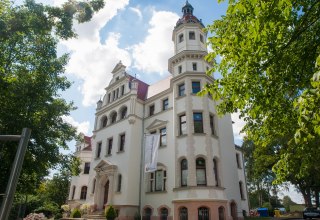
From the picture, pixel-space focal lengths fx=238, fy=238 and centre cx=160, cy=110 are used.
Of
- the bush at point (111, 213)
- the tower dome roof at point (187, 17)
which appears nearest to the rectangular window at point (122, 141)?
the bush at point (111, 213)

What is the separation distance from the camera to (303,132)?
14.1ft

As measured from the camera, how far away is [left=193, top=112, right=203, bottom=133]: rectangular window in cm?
2205

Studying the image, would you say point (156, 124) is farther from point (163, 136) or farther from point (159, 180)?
point (159, 180)

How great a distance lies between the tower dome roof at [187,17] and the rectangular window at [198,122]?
1253 centimetres

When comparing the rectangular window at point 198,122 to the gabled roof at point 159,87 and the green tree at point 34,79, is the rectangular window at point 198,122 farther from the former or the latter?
the green tree at point 34,79

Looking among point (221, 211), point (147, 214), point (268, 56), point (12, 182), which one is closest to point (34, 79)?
point (12, 182)

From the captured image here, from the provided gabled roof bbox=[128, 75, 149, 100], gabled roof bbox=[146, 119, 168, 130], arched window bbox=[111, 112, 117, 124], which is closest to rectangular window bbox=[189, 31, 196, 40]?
gabled roof bbox=[128, 75, 149, 100]

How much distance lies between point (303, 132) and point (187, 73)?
808 inches

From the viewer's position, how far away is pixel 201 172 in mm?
20406

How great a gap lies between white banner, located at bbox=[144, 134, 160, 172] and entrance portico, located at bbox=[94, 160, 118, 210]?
505cm

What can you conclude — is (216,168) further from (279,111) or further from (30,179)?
(30,179)

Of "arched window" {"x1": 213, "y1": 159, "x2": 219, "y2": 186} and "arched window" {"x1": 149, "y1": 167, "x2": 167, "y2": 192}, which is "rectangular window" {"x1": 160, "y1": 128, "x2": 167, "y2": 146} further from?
"arched window" {"x1": 213, "y1": 159, "x2": 219, "y2": 186}

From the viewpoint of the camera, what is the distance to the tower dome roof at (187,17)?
2911 cm

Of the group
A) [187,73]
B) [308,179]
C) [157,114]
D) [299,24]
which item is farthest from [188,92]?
[308,179]
